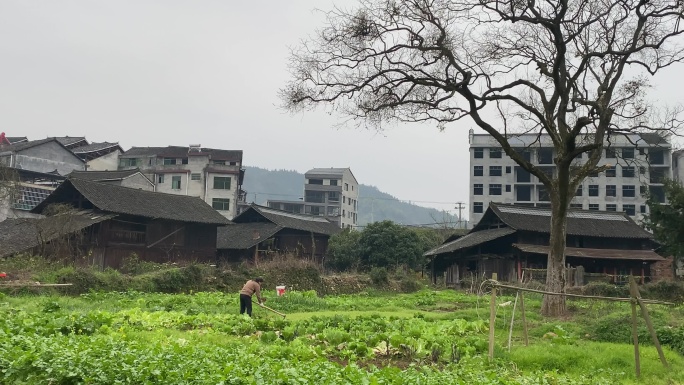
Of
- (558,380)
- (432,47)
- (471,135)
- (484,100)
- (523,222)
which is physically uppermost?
(471,135)

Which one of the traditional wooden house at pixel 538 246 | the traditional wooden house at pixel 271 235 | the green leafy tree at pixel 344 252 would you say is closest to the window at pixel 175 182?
the traditional wooden house at pixel 271 235

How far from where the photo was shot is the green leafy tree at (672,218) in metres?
35.6

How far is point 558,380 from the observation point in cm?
888

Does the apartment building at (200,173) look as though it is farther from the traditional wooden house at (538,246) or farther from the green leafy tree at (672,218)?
the green leafy tree at (672,218)

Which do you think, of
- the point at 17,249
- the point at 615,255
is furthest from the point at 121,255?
the point at 615,255

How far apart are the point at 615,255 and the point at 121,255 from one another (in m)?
28.2

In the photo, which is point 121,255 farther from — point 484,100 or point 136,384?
point 136,384

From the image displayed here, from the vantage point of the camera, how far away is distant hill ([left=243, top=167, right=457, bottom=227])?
555ft

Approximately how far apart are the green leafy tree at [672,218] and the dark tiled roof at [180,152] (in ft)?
123

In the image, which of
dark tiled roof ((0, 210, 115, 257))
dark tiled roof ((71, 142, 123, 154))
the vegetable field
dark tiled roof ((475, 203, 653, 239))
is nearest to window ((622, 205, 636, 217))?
dark tiled roof ((475, 203, 653, 239))

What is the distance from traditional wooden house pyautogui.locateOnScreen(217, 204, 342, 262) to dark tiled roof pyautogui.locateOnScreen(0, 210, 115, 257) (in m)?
11.8

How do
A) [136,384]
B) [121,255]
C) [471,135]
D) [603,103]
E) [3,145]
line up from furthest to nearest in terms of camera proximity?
[471,135], [3,145], [121,255], [603,103], [136,384]

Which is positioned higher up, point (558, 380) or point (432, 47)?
point (432, 47)

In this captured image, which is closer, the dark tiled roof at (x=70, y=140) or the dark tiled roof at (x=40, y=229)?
the dark tiled roof at (x=40, y=229)
